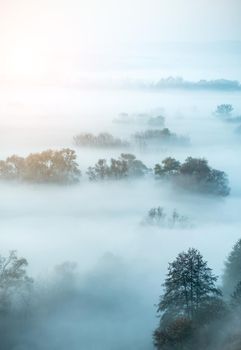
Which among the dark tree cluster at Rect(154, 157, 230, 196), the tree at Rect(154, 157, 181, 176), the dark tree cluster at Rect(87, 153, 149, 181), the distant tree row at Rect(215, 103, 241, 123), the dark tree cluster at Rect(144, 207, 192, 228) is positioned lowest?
the dark tree cluster at Rect(144, 207, 192, 228)

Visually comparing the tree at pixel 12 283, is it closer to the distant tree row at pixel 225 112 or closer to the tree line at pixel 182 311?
the tree line at pixel 182 311

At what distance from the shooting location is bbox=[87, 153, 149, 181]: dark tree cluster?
64875mm

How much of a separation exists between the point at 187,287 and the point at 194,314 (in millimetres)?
1493

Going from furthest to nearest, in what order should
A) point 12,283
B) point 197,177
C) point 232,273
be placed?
point 197,177 < point 232,273 < point 12,283

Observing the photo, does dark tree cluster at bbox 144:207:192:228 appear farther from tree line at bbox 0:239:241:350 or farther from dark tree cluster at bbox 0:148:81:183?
tree line at bbox 0:239:241:350

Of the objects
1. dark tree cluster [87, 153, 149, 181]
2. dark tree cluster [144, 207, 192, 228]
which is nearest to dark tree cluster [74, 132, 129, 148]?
dark tree cluster [87, 153, 149, 181]

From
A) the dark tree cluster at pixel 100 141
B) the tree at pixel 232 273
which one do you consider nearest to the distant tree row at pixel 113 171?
the tree at pixel 232 273

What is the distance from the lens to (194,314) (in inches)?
1153

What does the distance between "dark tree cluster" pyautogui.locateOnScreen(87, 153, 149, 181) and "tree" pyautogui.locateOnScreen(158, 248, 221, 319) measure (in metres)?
35.3

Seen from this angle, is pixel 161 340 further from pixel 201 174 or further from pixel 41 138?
pixel 41 138

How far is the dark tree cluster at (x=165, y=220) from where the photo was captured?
52.1 metres

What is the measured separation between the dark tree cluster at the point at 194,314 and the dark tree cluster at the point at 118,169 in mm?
34542

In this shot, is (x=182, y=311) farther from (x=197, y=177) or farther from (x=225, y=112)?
(x=225, y=112)

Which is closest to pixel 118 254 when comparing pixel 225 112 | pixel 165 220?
pixel 165 220
